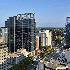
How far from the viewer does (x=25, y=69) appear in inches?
422

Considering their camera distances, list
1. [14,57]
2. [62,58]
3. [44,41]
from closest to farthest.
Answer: [62,58] < [14,57] < [44,41]

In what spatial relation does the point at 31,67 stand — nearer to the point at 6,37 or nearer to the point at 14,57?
the point at 14,57

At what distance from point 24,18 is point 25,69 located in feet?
25.5

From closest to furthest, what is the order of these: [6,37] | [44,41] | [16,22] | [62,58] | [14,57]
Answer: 1. [62,58]
2. [14,57]
3. [6,37]
4. [16,22]
5. [44,41]

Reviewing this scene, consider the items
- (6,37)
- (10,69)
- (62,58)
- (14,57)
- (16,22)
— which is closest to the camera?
(10,69)

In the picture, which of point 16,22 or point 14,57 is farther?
point 16,22

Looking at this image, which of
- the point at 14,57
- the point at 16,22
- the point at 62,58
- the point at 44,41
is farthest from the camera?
the point at 44,41

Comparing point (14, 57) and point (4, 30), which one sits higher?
point (4, 30)

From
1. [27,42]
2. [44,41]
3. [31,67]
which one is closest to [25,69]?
[31,67]


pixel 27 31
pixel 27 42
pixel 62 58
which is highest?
pixel 27 31

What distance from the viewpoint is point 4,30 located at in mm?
15227

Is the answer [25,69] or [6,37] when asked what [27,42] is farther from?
[25,69]

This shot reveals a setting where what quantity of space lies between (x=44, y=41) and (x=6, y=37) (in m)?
6.97

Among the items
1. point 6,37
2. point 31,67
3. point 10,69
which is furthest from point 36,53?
point 10,69
